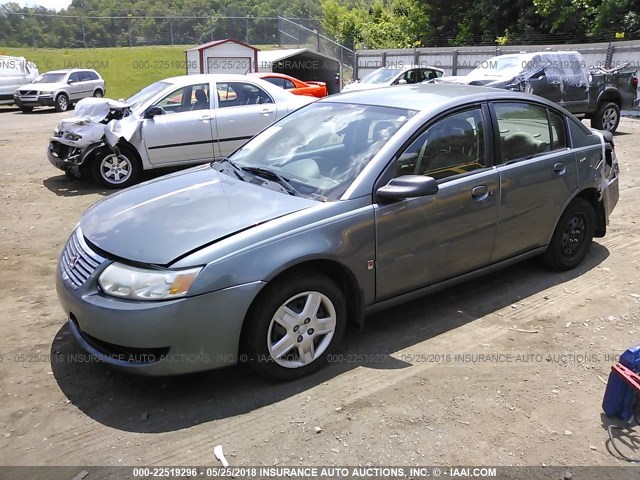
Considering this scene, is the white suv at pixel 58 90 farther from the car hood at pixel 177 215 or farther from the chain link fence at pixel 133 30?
the car hood at pixel 177 215

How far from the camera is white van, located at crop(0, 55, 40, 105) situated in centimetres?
2303

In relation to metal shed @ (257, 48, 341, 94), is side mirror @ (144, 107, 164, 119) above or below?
below

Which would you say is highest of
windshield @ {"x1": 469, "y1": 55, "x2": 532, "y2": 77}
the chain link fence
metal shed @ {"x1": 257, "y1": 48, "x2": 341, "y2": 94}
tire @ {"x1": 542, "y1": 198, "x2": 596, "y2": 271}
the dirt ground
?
the chain link fence

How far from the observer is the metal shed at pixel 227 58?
867 inches

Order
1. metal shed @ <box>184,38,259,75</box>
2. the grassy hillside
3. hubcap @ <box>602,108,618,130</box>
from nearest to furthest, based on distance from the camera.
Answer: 1. hubcap @ <box>602,108,618,130</box>
2. metal shed @ <box>184,38,259,75</box>
3. the grassy hillside

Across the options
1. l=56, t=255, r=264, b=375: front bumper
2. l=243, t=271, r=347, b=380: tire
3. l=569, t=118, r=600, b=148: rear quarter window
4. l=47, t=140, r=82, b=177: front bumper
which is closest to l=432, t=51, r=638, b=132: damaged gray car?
l=569, t=118, r=600, b=148: rear quarter window

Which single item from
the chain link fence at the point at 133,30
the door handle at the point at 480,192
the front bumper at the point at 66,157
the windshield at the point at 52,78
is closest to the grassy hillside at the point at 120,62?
the chain link fence at the point at 133,30

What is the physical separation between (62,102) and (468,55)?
638 inches

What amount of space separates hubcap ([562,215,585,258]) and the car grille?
12.3 ft

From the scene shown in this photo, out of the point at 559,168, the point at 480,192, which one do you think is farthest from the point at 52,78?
the point at 480,192

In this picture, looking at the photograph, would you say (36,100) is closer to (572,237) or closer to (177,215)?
(177,215)

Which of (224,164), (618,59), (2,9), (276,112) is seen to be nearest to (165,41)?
(2,9)

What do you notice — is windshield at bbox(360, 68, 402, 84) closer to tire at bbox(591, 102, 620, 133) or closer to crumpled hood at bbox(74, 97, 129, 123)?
tire at bbox(591, 102, 620, 133)

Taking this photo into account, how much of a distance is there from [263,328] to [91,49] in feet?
119
